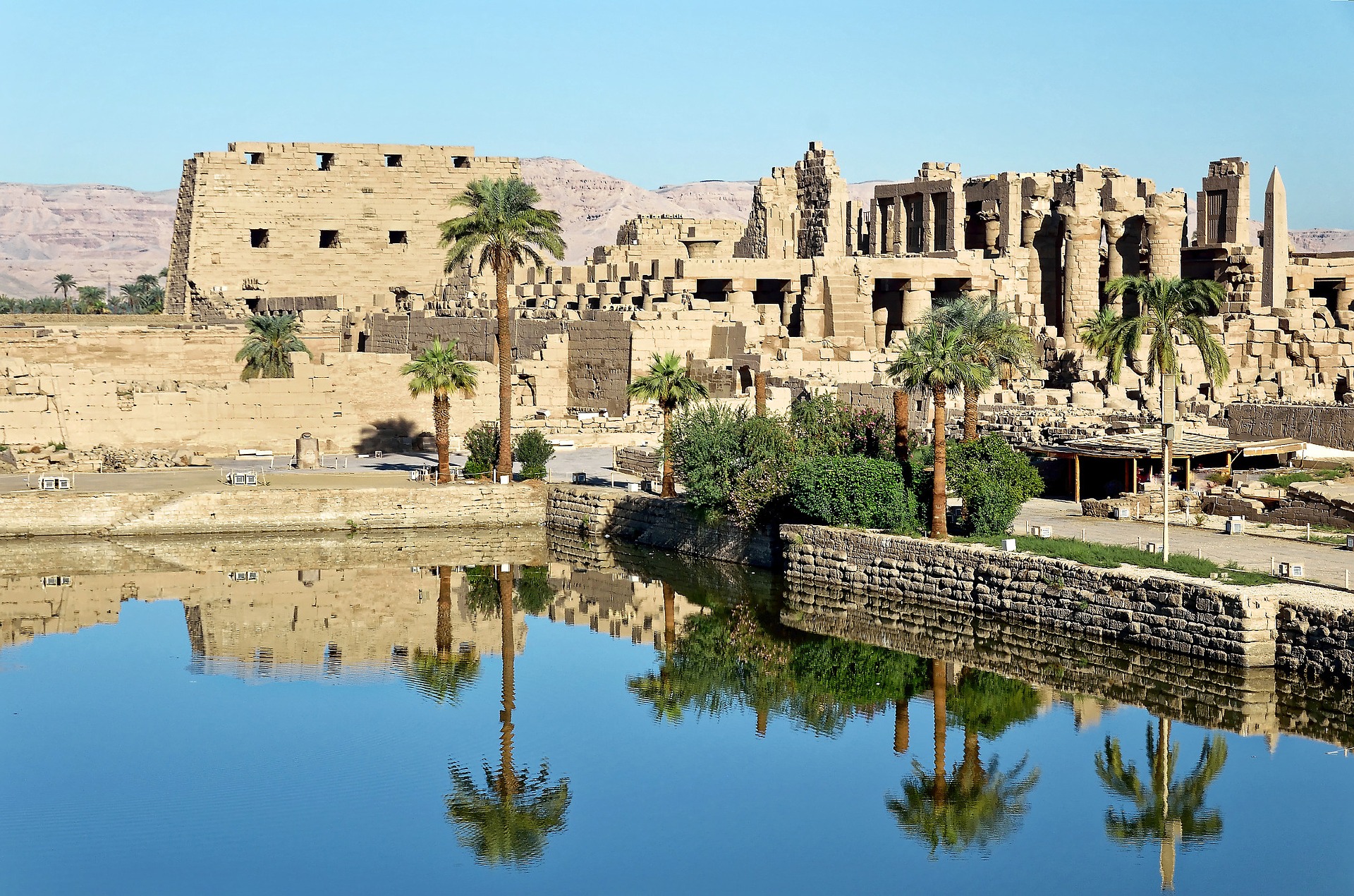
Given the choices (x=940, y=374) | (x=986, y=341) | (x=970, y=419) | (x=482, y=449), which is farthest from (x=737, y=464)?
(x=482, y=449)

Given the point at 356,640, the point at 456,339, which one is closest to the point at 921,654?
the point at 356,640

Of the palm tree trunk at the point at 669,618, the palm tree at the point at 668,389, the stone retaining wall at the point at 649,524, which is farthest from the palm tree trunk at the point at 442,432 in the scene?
the palm tree trunk at the point at 669,618

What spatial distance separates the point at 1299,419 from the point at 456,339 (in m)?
18.8

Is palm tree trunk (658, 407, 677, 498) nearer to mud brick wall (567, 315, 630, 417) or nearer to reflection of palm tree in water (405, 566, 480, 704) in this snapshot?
reflection of palm tree in water (405, 566, 480, 704)

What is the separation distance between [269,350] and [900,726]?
22824 mm

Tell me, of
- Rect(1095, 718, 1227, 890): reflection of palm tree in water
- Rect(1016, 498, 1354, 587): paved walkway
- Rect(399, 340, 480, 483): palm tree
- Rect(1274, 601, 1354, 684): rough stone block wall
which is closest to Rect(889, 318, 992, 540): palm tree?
Rect(1016, 498, 1354, 587): paved walkway

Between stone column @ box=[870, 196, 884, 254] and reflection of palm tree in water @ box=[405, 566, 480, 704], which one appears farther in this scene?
stone column @ box=[870, 196, 884, 254]

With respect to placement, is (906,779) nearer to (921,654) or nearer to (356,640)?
(921,654)

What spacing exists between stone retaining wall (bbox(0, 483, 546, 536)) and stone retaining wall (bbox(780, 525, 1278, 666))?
22.2ft

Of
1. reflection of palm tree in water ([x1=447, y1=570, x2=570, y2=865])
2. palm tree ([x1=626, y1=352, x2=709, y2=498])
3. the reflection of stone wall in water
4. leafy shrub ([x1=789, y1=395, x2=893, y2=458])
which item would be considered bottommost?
reflection of palm tree in water ([x1=447, y1=570, x2=570, y2=865])

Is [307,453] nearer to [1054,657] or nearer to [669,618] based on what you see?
[669,618]

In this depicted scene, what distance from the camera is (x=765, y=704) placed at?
69.9 feet

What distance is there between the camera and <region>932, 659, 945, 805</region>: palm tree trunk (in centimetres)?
1811

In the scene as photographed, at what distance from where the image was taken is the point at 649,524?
3050 centimetres
